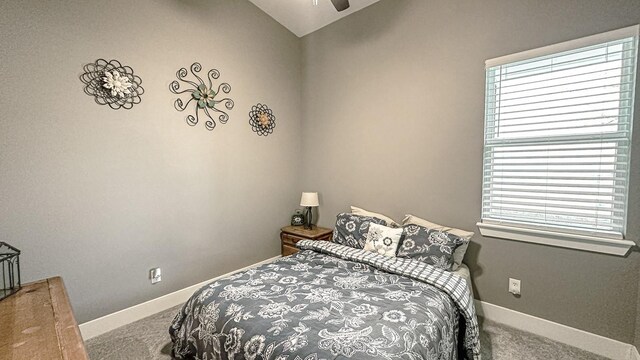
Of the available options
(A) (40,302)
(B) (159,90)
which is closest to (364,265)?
(A) (40,302)

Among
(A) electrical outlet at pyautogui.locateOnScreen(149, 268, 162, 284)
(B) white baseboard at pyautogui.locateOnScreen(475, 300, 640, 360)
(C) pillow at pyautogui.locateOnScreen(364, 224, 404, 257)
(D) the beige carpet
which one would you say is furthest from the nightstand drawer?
(B) white baseboard at pyautogui.locateOnScreen(475, 300, 640, 360)

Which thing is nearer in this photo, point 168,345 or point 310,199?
point 168,345

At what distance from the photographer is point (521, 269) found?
2139 mm

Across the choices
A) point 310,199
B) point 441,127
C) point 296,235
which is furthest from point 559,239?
point 296,235

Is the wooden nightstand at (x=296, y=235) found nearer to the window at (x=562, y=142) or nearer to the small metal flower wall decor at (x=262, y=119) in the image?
the small metal flower wall decor at (x=262, y=119)

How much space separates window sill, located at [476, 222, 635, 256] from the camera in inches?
69.4

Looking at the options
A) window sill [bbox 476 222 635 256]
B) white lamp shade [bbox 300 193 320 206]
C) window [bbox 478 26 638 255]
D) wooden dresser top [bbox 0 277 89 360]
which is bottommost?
wooden dresser top [bbox 0 277 89 360]

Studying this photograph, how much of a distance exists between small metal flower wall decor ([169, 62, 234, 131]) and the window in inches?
99.4

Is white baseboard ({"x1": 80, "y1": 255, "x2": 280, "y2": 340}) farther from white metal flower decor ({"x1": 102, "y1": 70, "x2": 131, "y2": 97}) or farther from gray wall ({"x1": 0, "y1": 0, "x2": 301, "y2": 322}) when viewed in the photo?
white metal flower decor ({"x1": 102, "y1": 70, "x2": 131, "y2": 97})

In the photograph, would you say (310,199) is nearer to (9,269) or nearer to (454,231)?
(454,231)

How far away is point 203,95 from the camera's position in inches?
104

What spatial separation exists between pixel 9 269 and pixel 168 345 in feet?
3.57

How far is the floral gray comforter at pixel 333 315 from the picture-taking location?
1229 mm

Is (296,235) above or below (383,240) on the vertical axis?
below
